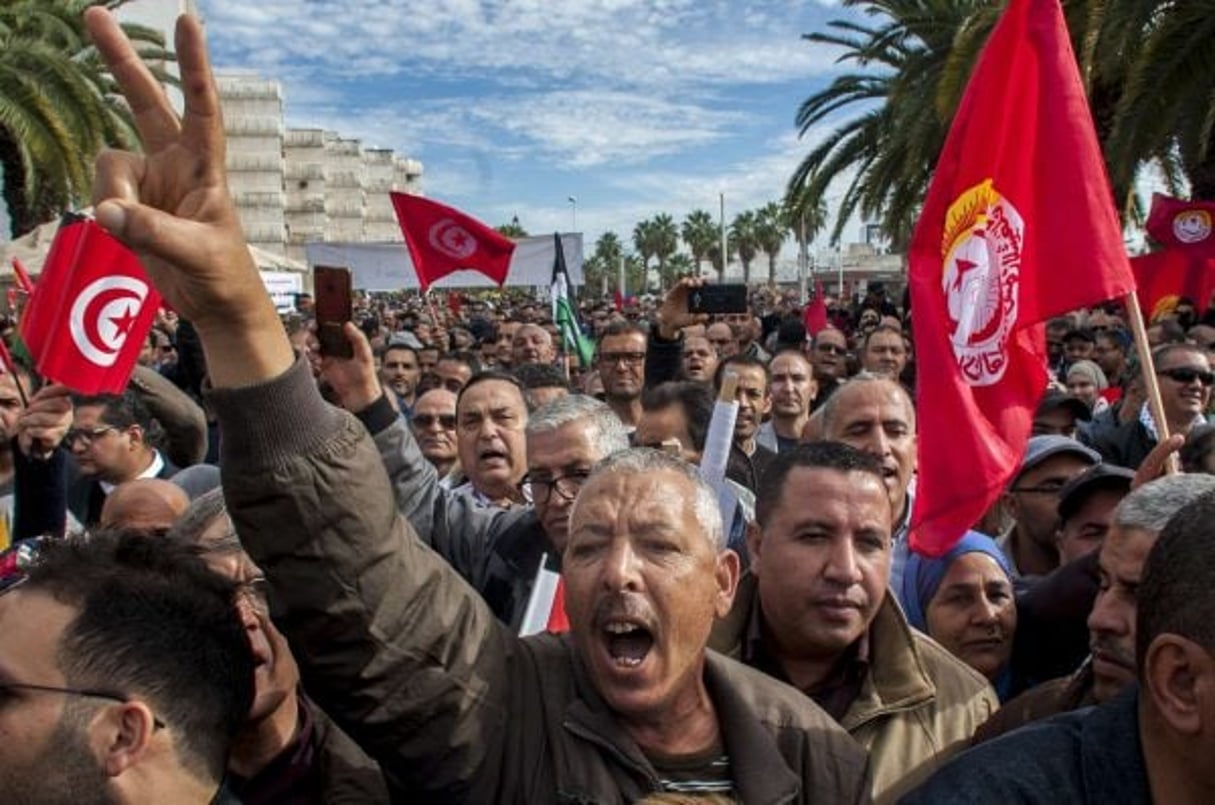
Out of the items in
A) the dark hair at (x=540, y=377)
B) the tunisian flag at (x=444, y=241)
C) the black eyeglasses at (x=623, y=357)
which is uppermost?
the tunisian flag at (x=444, y=241)

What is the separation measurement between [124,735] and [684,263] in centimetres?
9300

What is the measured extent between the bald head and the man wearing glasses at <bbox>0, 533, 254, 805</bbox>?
4.27ft

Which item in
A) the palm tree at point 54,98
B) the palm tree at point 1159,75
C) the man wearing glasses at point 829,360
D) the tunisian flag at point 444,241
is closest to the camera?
the man wearing glasses at point 829,360

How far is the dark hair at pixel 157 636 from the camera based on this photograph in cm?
166

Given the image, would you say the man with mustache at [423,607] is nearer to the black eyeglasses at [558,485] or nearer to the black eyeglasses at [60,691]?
the black eyeglasses at [60,691]

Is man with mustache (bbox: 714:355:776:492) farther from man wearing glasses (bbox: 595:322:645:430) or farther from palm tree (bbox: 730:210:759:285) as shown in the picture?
palm tree (bbox: 730:210:759:285)

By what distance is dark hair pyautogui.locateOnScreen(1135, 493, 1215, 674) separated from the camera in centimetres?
142

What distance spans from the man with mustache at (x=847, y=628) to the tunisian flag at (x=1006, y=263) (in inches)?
24.4

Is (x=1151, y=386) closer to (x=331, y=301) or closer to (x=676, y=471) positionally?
(x=676, y=471)

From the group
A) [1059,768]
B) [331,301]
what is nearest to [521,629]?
[331,301]

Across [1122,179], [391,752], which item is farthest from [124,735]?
[1122,179]

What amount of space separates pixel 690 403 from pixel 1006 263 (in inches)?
56.9

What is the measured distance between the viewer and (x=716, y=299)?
19.7ft

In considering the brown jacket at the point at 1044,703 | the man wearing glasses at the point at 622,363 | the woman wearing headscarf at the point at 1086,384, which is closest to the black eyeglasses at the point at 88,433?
the man wearing glasses at the point at 622,363
